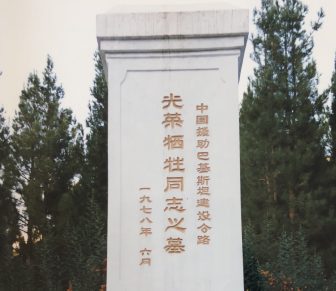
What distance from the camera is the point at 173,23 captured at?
3166mm

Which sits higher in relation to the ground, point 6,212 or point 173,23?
point 173,23

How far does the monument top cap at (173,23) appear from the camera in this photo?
3145 mm

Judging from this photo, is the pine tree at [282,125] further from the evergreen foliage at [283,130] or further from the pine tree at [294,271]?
the pine tree at [294,271]

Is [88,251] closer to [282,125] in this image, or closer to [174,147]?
[282,125]

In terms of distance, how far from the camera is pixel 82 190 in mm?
10016

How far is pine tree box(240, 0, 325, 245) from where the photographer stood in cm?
998

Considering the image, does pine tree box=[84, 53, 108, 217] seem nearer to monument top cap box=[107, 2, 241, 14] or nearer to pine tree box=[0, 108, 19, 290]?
pine tree box=[0, 108, 19, 290]

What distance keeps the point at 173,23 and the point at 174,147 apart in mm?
744

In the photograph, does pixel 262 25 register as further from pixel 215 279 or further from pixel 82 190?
pixel 215 279

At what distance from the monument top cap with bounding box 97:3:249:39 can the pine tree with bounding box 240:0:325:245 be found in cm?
709

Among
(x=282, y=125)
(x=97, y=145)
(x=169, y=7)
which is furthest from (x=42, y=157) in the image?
(x=169, y=7)

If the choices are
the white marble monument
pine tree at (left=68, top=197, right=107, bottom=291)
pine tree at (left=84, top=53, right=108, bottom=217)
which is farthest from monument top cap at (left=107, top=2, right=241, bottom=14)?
pine tree at (left=84, top=53, right=108, bottom=217)

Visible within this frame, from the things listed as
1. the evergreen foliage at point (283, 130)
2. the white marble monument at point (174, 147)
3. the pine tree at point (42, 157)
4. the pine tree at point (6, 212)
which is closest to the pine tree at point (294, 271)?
the evergreen foliage at point (283, 130)

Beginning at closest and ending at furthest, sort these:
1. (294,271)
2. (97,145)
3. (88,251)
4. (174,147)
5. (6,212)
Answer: (174,147) → (294,271) → (88,251) → (6,212) → (97,145)
